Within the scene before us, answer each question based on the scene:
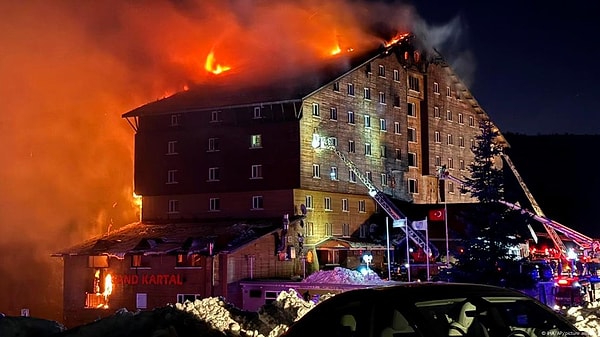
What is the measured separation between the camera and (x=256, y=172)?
177 feet

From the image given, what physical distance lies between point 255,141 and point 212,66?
2136cm

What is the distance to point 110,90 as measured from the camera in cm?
7425

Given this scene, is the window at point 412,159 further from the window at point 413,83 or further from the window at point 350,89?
the window at point 350,89

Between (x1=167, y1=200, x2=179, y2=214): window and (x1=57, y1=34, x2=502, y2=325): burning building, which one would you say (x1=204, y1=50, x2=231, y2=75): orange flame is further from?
(x1=167, y1=200, x2=179, y2=214): window

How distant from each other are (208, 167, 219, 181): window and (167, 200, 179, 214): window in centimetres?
372

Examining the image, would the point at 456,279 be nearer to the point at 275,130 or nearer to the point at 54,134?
the point at 275,130

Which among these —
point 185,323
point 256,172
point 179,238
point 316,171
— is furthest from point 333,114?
point 185,323

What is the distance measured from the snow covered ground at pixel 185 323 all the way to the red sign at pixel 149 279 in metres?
33.0

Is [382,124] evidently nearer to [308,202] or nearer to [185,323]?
[308,202]

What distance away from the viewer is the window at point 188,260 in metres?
48.6

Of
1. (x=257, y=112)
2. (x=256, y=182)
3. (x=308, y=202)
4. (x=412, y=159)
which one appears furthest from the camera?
(x=412, y=159)

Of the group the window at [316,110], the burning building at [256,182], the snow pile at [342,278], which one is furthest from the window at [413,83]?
Answer: the snow pile at [342,278]

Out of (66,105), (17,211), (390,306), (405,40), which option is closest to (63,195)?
(17,211)

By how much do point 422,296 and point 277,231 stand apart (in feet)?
141
